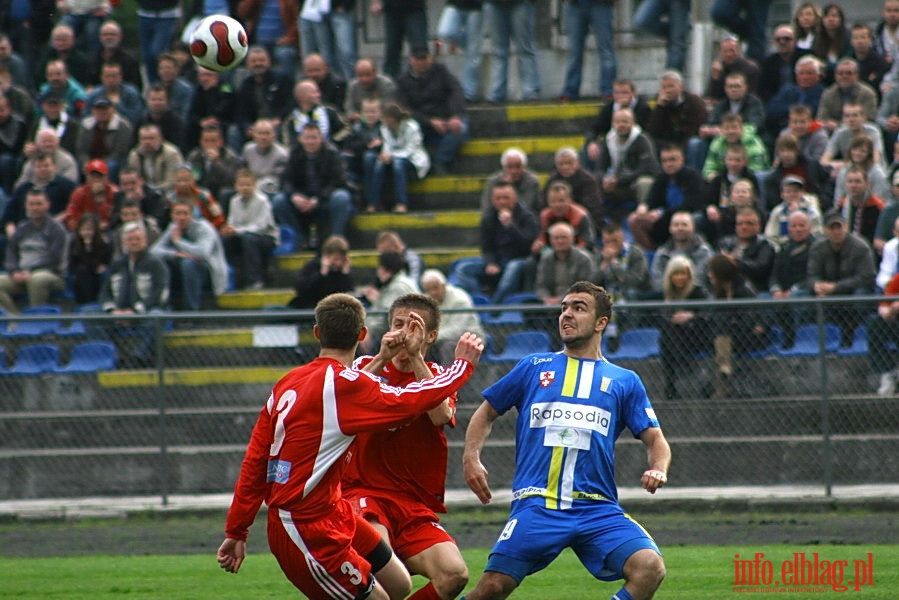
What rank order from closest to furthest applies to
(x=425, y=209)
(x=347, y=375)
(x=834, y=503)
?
1. (x=347, y=375)
2. (x=834, y=503)
3. (x=425, y=209)

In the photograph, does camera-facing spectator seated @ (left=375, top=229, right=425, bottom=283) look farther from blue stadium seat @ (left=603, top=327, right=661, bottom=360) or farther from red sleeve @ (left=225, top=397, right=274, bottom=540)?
red sleeve @ (left=225, top=397, right=274, bottom=540)

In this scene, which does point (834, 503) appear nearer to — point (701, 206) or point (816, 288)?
point (816, 288)

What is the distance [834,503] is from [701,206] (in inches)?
142

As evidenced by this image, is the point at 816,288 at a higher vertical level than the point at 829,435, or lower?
higher

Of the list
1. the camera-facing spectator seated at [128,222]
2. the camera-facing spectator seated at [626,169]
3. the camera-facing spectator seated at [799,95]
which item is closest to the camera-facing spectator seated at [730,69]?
the camera-facing spectator seated at [799,95]


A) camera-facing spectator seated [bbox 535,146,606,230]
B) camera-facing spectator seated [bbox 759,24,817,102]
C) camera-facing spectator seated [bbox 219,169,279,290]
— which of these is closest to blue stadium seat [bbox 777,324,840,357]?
camera-facing spectator seated [bbox 535,146,606,230]

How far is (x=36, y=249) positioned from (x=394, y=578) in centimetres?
972

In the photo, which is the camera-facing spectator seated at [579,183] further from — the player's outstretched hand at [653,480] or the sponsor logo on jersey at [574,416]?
the player's outstretched hand at [653,480]

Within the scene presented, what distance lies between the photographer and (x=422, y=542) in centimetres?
742

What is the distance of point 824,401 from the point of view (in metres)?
12.6

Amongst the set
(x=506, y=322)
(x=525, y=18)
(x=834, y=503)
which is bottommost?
(x=834, y=503)

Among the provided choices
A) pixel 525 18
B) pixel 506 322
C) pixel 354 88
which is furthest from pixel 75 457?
pixel 525 18

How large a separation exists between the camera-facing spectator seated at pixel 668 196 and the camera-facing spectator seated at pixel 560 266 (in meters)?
1.05

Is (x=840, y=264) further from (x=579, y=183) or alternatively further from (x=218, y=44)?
(x=218, y=44)
